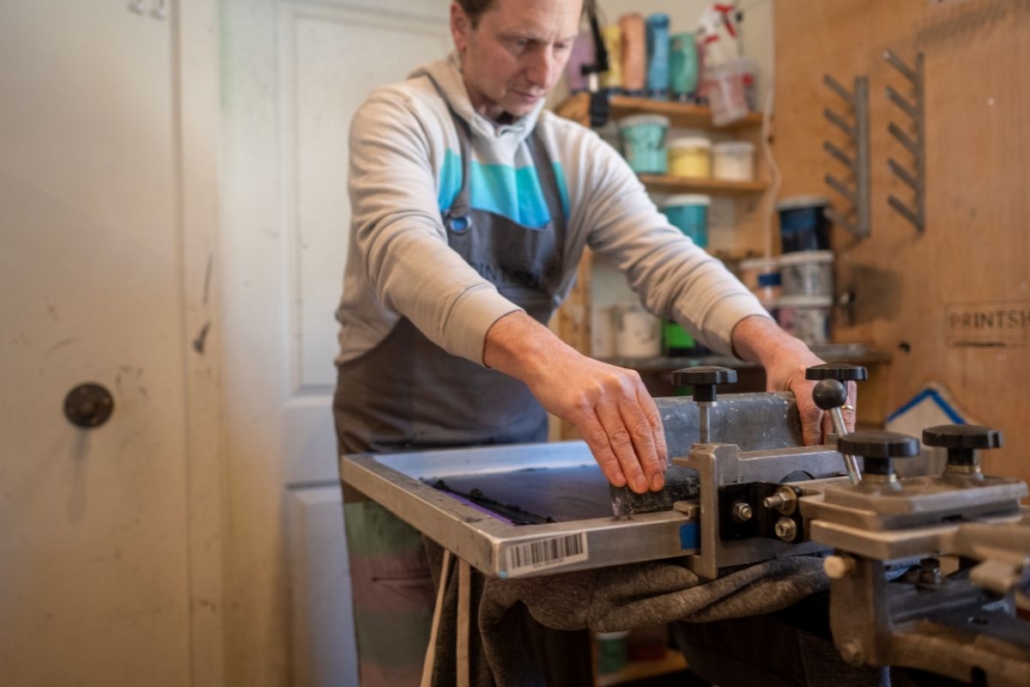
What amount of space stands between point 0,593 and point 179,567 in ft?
0.95

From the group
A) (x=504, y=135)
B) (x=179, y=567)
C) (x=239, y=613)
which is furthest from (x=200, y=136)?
(x=239, y=613)

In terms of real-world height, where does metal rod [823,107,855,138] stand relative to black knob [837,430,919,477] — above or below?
above

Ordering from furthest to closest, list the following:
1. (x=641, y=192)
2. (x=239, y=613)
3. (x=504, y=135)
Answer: (x=239, y=613) → (x=641, y=192) → (x=504, y=135)

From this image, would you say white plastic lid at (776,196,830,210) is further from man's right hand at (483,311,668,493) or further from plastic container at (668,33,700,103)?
man's right hand at (483,311,668,493)

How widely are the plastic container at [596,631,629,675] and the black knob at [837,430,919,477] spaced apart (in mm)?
1511

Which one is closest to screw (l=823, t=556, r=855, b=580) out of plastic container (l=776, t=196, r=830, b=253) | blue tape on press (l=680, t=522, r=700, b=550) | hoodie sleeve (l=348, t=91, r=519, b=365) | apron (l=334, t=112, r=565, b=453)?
blue tape on press (l=680, t=522, r=700, b=550)

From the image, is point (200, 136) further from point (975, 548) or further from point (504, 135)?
point (975, 548)

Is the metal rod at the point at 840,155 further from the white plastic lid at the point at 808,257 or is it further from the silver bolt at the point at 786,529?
the silver bolt at the point at 786,529

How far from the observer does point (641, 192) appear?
4.33ft

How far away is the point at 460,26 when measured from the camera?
1165 millimetres

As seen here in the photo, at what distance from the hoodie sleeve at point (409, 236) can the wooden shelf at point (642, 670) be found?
4.43ft

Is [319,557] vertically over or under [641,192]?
under

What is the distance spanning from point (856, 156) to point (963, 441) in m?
1.29

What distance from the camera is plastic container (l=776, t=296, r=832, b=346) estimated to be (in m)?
1.75
